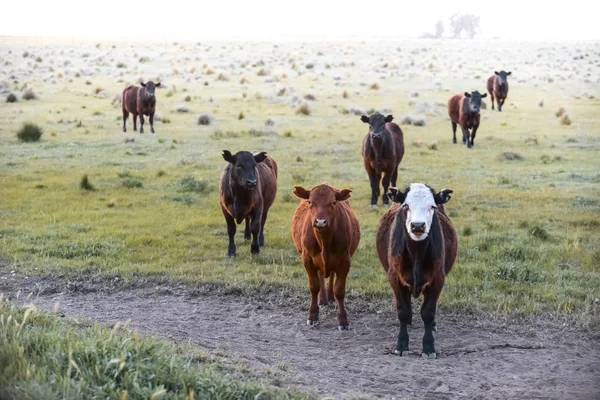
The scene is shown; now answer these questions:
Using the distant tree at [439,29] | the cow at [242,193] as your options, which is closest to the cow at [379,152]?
the cow at [242,193]

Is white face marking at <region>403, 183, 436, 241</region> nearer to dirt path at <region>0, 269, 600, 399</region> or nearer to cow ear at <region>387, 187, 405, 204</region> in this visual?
cow ear at <region>387, 187, 405, 204</region>

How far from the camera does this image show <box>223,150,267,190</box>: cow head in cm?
1070

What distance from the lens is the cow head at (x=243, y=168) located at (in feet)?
35.1

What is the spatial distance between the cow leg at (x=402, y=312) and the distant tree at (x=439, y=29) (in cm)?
8955

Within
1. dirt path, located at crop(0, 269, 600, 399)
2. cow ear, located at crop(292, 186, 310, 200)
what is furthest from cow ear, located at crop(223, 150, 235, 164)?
cow ear, located at crop(292, 186, 310, 200)

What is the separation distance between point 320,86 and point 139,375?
34441 mm

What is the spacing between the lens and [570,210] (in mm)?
13680

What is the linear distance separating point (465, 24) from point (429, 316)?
8361cm

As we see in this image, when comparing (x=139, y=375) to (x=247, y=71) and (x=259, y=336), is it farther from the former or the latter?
(x=247, y=71)

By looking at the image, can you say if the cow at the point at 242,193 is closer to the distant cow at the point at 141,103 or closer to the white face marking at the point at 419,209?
the white face marking at the point at 419,209

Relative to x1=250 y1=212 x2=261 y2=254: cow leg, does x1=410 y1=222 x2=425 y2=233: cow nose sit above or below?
above

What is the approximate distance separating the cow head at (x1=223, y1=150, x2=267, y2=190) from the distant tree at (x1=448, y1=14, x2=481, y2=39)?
79008mm

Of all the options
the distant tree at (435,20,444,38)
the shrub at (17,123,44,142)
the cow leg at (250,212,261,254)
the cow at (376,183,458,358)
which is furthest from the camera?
the distant tree at (435,20,444,38)

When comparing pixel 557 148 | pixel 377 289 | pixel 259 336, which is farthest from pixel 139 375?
pixel 557 148
